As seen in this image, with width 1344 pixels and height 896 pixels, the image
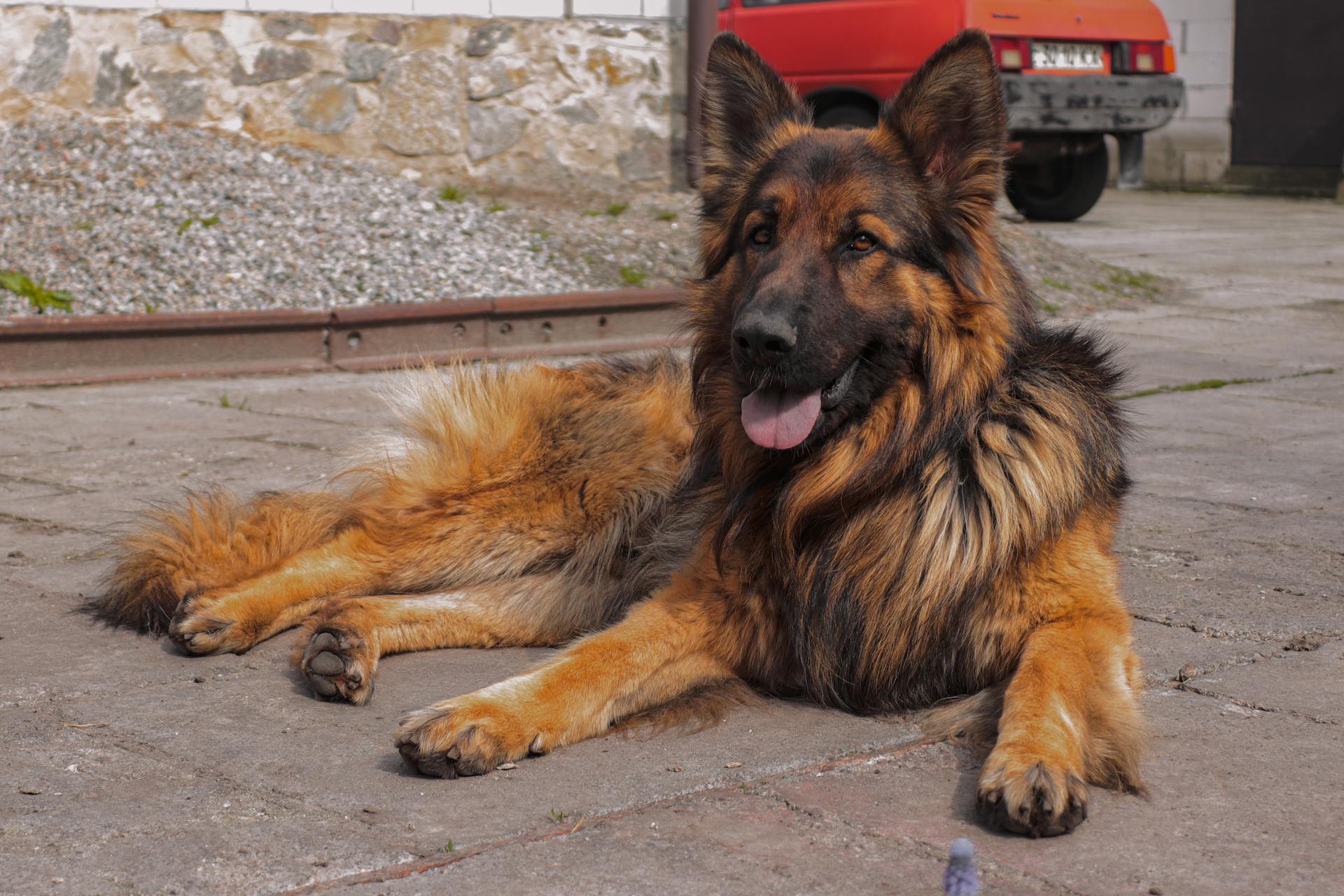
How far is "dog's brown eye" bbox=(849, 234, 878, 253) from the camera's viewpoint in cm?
379

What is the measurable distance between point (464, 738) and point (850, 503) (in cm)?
120

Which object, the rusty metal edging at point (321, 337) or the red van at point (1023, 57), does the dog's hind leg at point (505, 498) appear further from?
the red van at point (1023, 57)

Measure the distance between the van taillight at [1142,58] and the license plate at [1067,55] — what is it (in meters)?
0.24

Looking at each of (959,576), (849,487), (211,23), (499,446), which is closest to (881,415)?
(849,487)

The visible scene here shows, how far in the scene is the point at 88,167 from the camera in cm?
1048

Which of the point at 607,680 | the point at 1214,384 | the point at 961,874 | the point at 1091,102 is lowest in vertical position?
the point at 607,680

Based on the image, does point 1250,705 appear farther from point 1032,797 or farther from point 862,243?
point 862,243

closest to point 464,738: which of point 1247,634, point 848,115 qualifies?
point 1247,634

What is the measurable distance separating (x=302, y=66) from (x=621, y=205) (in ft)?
9.07

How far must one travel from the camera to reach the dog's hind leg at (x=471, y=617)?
13.6 ft

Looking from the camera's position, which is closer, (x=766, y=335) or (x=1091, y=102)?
(x=766, y=335)

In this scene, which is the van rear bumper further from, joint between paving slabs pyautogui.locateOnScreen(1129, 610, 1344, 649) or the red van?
joint between paving slabs pyautogui.locateOnScreen(1129, 610, 1344, 649)

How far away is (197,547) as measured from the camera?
444cm

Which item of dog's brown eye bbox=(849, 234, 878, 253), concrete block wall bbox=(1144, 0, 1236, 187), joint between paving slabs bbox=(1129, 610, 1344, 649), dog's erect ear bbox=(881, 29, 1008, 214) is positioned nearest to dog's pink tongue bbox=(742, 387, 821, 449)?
dog's brown eye bbox=(849, 234, 878, 253)
